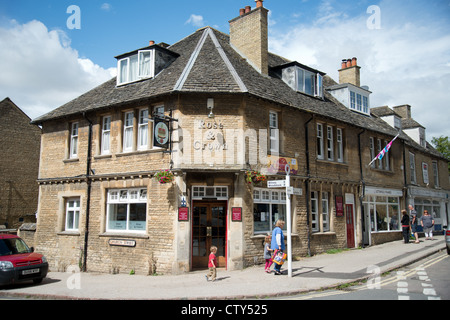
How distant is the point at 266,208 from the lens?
49.7ft

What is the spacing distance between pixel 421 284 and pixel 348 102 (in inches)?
567

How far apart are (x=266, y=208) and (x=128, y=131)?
22.9ft

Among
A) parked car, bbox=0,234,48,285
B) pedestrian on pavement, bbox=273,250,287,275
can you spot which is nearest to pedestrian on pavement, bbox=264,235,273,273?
pedestrian on pavement, bbox=273,250,287,275

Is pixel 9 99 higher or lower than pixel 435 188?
higher

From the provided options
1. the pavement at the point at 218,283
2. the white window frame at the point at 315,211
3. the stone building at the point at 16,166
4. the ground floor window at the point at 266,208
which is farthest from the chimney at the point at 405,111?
the stone building at the point at 16,166

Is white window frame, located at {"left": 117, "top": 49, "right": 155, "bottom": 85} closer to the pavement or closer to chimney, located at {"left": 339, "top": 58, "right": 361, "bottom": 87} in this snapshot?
the pavement

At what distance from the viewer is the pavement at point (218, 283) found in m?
9.59

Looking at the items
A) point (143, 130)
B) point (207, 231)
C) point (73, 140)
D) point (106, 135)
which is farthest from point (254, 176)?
point (73, 140)

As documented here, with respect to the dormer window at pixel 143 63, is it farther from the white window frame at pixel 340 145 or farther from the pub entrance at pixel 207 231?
the white window frame at pixel 340 145

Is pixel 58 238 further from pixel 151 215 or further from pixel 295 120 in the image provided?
pixel 295 120

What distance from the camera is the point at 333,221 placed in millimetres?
18188

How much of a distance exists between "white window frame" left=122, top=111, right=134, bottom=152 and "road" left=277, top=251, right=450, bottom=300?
9.83m

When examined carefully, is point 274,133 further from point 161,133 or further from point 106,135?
point 106,135
